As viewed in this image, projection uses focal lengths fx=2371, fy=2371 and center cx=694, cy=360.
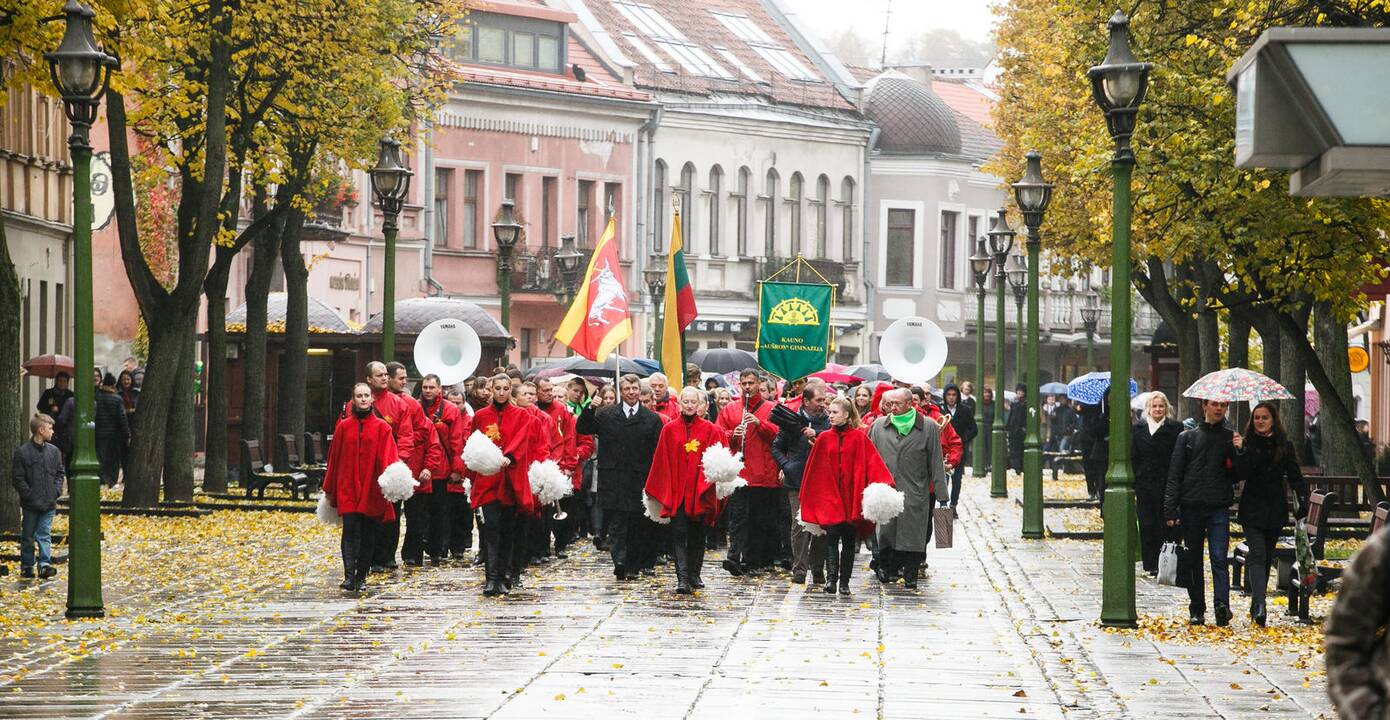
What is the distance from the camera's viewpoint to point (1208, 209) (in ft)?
86.6

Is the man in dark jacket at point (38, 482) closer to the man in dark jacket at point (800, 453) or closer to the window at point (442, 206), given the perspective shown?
the man in dark jacket at point (800, 453)

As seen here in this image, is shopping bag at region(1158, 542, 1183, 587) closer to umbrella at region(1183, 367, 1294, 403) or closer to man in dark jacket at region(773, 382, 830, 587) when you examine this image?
umbrella at region(1183, 367, 1294, 403)

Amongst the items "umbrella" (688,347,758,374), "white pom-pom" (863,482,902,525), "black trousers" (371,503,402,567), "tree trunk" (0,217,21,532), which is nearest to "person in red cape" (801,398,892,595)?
"white pom-pom" (863,482,902,525)

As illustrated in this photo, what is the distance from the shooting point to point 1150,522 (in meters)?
21.3

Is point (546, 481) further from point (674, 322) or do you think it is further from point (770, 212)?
point (770, 212)

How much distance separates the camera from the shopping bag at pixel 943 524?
2150 centimetres

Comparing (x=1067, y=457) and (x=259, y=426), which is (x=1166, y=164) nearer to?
(x=259, y=426)

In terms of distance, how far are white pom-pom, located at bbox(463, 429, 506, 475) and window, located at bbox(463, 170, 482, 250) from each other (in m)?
40.8

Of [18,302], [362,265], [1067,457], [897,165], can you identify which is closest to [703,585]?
[18,302]

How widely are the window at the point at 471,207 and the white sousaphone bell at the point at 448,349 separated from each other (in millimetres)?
31253

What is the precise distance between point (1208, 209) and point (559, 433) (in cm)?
930


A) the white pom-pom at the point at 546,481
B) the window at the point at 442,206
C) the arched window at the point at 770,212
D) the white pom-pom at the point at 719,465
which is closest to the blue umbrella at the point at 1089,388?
the white pom-pom at the point at 719,465

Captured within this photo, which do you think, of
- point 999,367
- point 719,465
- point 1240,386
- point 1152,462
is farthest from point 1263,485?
point 999,367

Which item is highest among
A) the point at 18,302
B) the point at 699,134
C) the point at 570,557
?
the point at 699,134
